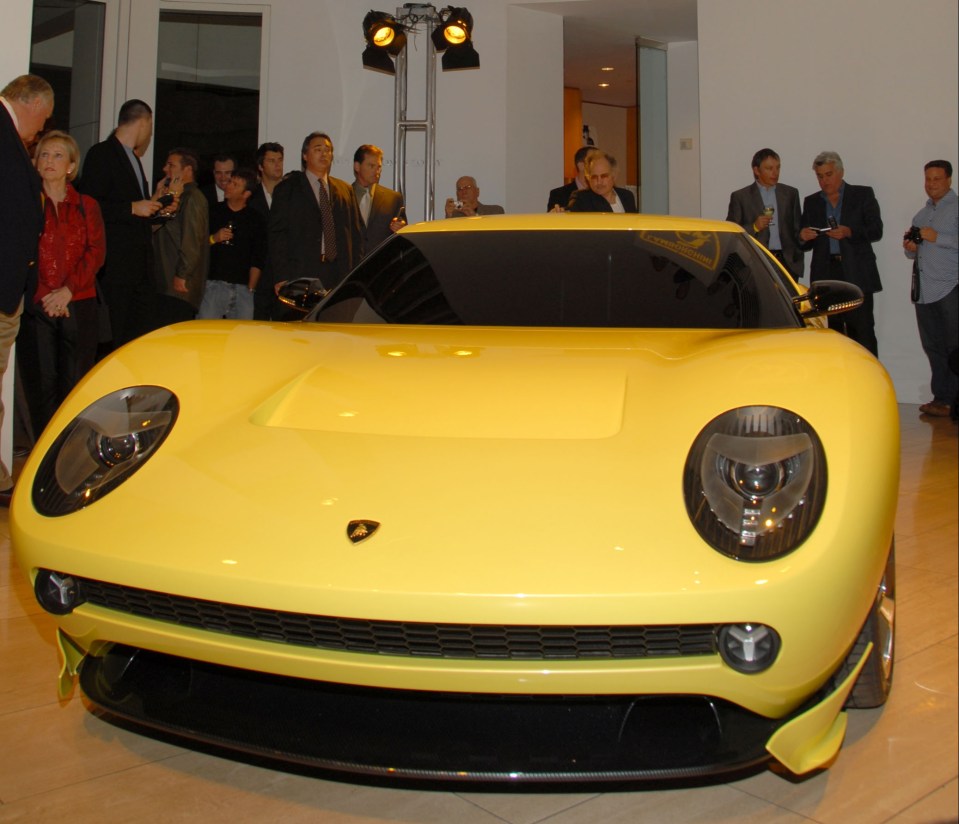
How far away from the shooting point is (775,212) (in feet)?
24.3

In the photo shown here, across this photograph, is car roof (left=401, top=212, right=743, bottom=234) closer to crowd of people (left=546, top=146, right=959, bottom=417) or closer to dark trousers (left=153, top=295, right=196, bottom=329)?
dark trousers (left=153, top=295, right=196, bottom=329)

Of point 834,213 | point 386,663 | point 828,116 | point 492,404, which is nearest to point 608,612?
point 386,663

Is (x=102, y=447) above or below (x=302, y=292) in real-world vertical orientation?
below

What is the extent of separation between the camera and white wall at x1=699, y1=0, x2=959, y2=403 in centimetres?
717

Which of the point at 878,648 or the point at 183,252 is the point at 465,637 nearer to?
the point at 878,648

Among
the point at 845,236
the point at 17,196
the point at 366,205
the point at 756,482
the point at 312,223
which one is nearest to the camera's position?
the point at 756,482

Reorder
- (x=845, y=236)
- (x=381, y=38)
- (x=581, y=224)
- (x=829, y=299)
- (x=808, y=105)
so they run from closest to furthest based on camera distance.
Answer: (x=829, y=299), (x=581, y=224), (x=845, y=236), (x=381, y=38), (x=808, y=105)

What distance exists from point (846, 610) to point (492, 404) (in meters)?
0.62

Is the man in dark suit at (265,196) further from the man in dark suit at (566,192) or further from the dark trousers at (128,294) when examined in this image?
the man in dark suit at (566,192)

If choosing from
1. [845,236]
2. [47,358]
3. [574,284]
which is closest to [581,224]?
[574,284]

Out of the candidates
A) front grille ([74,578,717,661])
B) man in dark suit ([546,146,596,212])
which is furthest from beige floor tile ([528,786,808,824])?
man in dark suit ([546,146,596,212])

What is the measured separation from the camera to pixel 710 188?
8758 millimetres

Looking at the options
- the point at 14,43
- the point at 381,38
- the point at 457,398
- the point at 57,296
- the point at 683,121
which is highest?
the point at 683,121

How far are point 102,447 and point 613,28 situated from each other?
973 cm
